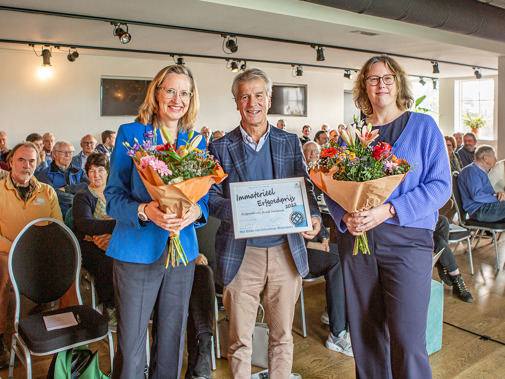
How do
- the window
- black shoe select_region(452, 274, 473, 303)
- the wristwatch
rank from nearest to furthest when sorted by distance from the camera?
the wristwatch
black shoe select_region(452, 274, 473, 303)
the window

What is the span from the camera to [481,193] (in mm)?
4934

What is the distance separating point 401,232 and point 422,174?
0.90 feet

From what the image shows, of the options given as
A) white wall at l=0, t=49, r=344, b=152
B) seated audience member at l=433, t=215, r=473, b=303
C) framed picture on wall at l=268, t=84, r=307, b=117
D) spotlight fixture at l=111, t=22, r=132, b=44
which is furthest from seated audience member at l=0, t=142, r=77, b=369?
framed picture on wall at l=268, t=84, r=307, b=117

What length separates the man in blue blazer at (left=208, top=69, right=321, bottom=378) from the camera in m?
2.06

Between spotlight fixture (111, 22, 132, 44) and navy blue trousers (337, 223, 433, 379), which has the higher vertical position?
spotlight fixture (111, 22, 132, 44)

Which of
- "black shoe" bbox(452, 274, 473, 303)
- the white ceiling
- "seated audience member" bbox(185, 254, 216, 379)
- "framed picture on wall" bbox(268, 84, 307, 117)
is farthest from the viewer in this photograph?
"framed picture on wall" bbox(268, 84, 307, 117)

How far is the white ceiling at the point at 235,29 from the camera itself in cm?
616

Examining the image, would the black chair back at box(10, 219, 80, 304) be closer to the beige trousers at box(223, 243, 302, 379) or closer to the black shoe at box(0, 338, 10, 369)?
the black shoe at box(0, 338, 10, 369)

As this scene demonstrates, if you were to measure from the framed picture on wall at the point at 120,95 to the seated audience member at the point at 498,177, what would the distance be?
7.66 meters

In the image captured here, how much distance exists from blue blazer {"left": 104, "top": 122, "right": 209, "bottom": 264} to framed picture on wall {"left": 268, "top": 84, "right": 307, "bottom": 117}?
36.4 feet

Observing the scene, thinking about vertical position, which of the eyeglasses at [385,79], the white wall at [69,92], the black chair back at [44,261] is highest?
the white wall at [69,92]

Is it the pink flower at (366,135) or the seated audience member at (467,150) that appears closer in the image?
the pink flower at (366,135)

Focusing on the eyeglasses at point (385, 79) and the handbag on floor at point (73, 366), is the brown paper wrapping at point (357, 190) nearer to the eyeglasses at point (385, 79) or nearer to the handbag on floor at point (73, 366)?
the eyeglasses at point (385, 79)

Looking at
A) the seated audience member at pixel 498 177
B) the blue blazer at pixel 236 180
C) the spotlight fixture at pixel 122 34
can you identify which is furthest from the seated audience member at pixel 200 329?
the spotlight fixture at pixel 122 34
